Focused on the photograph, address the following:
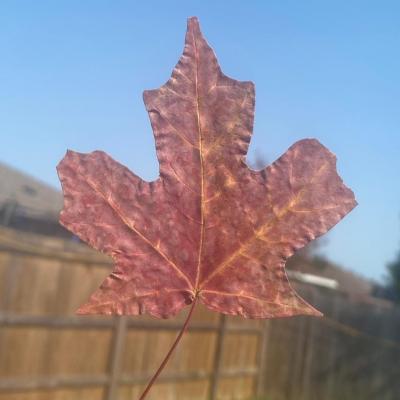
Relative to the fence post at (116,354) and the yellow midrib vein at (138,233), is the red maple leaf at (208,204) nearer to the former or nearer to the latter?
the yellow midrib vein at (138,233)

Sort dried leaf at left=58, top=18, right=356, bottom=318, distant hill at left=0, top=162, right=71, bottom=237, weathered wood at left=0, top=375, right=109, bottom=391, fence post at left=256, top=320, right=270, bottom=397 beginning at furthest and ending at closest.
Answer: distant hill at left=0, top=162, right=71, bottom=237, fence post at left=256, top=320, right=270, bottom=397, weathered wood at left=0, top=375, right=109, bottom=391, dried leaf at left=58, top=18, right=356, bottom=318

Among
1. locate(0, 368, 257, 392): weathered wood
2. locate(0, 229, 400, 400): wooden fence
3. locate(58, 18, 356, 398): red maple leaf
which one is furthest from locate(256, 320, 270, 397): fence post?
locate(58, 18, 356, 398): red maple leaf

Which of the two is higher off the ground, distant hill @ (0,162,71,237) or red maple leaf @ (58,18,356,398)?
distant hill @ (0,162,71,237)

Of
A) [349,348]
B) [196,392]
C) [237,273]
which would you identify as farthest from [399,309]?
[237,273]

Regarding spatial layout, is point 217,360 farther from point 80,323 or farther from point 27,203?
point 27,203

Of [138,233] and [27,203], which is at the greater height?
[27,203]

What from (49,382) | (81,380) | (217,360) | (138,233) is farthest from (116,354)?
(138,233)

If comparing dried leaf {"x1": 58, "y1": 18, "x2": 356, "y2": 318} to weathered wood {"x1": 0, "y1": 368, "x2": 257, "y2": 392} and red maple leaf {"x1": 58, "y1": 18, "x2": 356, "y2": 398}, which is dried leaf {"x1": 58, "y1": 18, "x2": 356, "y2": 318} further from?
weathered wood {"x1": 0, "y1": 368, "x2": 257, "y2": 392}

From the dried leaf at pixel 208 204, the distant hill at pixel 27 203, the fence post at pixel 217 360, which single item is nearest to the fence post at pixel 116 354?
the fence post at pixel 217 360
